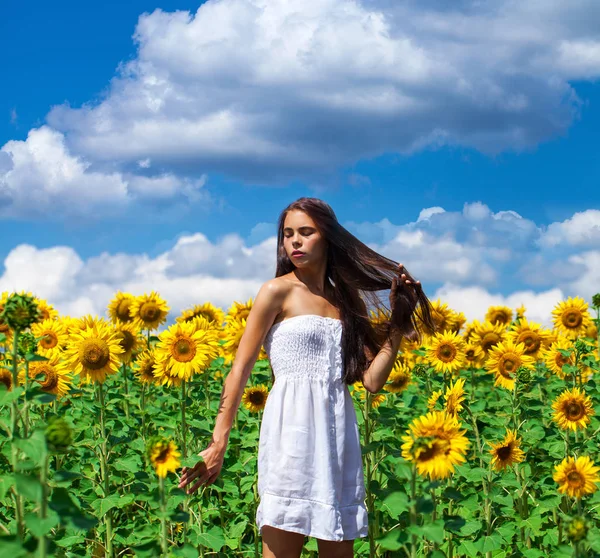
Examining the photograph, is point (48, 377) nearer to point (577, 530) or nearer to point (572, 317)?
point (577, 530)

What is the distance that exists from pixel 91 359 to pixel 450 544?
2919 millimetres

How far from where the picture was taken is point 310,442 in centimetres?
446

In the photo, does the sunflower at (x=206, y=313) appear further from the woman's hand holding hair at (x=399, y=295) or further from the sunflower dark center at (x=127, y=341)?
the woman's hand holding hair at (x=399, y=295)

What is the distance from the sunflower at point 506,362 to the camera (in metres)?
7.36

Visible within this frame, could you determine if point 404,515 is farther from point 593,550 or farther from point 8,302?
point 8,302

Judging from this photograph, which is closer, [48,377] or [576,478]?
[576,478]

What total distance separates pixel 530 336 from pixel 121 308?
4.31 m

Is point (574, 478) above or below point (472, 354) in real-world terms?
below

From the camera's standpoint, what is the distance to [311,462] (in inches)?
175

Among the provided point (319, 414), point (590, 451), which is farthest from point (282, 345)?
point (590, 451)

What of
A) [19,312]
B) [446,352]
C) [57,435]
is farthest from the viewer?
[446,352]

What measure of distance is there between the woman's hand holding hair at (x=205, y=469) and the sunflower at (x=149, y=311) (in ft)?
13.8

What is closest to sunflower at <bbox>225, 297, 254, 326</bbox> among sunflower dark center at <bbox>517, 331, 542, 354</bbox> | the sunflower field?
the sunflower field

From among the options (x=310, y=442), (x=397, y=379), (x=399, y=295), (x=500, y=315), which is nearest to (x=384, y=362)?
(x=399, y=295)
